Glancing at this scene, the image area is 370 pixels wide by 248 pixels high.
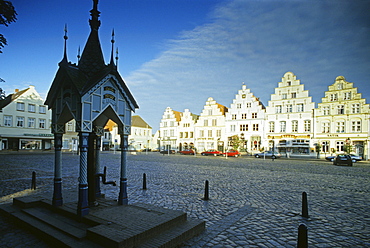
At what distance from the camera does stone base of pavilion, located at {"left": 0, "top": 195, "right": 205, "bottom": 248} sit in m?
4.64

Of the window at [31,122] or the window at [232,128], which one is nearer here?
the window at [31,122]

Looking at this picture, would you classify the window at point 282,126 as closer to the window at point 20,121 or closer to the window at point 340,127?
the window at point 340,127

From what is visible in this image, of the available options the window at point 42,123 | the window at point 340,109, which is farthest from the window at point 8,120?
the window at point 340,109

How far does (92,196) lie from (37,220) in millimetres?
1372

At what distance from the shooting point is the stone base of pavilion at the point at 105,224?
4.64 m

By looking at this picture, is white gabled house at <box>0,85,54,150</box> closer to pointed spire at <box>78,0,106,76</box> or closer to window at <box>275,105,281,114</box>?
pointed spire at <box>78,0,106,76</box>

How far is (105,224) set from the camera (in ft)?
16.9

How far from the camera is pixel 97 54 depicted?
23.1 feet

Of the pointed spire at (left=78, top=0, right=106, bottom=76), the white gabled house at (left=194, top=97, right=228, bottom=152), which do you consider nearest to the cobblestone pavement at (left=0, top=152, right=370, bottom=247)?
the pointed spire at (left=78, top=0, right=106, bottom=76)

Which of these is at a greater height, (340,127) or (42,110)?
(42,110)

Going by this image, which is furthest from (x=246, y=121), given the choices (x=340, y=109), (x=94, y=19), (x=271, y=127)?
(x=94, y=19)

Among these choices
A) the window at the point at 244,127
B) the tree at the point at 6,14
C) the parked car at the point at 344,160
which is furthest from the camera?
the window at the point at 244,127

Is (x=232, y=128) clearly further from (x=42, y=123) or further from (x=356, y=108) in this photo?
(x=42, y=123)

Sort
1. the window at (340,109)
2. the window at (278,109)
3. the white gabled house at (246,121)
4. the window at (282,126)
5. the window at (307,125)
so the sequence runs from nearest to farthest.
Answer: the window at (340,109) → the window at (307,125) → the window at (282,126) → the window at (278,109) → the white gabled house at (246,121)
